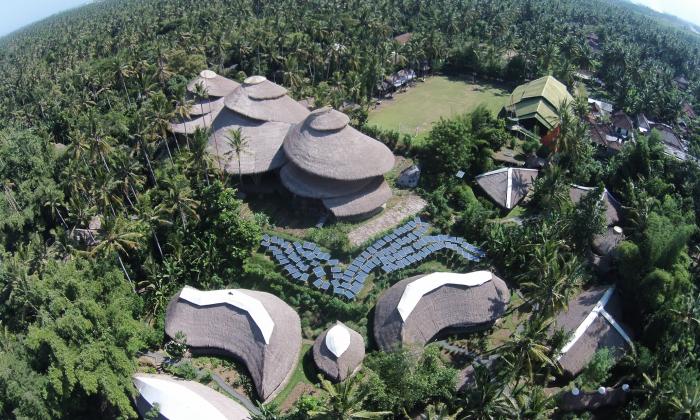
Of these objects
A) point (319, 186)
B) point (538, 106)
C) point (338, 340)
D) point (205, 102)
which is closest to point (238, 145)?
point (319, 186)

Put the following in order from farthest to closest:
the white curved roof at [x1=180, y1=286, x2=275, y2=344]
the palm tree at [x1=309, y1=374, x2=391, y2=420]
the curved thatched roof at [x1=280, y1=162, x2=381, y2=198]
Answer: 1. the curved thatched roof at [x1=280, y1=162, x2=381, y2=198]
2. the white curved roof at [x1=180, y1=286, x2=275, y2=344]
3. the palm tree at [x1=309, y1=374, x2=391, y2=420]

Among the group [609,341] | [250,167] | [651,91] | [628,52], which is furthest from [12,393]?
[628,52]

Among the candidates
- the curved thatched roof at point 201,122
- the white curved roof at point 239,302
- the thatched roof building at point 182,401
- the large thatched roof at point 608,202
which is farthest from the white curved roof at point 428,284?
the curved thatched roof at point 201,122

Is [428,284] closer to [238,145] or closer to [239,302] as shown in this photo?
[239,302]

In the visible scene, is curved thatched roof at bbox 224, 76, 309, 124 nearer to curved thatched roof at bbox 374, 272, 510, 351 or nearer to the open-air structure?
curved thatched roof at bbox 374, 272, 510, 351

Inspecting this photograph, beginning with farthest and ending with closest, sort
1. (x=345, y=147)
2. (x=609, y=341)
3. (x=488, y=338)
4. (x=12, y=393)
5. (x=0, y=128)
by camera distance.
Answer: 1. (x=0, y=128)
2. (x=345, y=147)
3. (x=488, y=338)
4. (x=609, y=341)
5. (x=12, y=393)

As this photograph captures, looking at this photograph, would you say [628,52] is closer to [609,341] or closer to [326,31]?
[326,31]

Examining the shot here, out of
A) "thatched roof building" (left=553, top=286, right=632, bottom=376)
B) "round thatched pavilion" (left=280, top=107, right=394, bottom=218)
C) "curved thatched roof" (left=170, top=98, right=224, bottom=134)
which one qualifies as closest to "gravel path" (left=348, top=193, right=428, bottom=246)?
"round thatched pavilion" (left=280, top=107, right=394, bottom=218)
